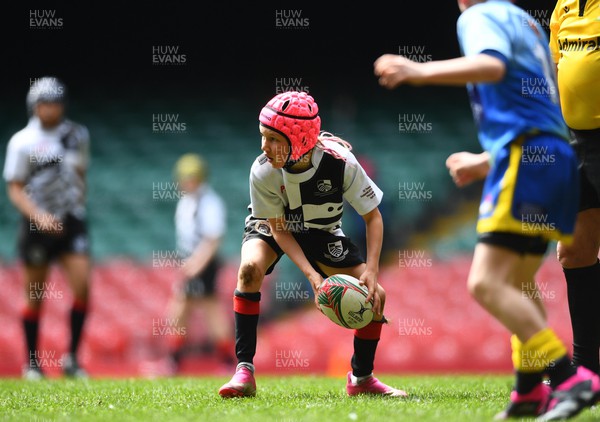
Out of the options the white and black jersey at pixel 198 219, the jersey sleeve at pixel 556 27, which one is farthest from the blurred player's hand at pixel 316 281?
the white and black jersey at pixel 198 219

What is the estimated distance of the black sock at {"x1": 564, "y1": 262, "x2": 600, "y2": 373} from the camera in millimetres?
4410

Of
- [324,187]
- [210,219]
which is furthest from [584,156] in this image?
[210,219]

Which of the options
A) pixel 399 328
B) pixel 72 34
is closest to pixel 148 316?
pixel 399 328

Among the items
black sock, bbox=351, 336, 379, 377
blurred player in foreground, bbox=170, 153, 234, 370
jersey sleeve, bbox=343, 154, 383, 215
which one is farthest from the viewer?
blurred player in foreground, bbox=170, 153, 234, 370

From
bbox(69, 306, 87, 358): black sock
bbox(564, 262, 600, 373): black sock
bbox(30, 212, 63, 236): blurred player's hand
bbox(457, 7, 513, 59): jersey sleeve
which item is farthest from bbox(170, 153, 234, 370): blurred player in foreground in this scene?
bbox(457, 7, 513, 59): jersey sleeve

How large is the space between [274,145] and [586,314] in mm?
1998

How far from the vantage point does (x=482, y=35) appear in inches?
136

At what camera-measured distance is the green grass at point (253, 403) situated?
3.82 meters

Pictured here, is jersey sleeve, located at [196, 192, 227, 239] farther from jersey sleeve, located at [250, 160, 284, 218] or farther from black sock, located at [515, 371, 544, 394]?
black sock, located at [515, 371, 544, 394]

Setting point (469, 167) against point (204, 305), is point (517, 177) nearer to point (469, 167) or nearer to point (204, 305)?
point (469, 167)

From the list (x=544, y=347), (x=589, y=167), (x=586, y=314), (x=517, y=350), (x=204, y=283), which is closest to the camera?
(x=544, y=347)

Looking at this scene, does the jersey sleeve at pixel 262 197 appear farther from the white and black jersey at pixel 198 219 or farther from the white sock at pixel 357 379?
the white and black jersey at pixel 198 219

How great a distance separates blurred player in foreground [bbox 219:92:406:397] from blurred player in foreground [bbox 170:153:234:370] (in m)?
4.61

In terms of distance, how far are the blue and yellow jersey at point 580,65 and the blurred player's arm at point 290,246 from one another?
5.61 feet
